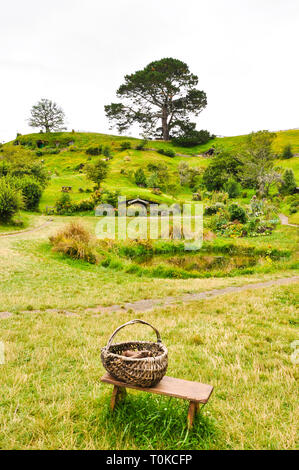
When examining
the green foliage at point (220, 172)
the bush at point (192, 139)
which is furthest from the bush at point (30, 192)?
the bush at point (192, 139)

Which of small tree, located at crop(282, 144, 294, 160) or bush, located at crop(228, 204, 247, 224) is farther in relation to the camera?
small tree, located at crop(282, 144, 294, 160)

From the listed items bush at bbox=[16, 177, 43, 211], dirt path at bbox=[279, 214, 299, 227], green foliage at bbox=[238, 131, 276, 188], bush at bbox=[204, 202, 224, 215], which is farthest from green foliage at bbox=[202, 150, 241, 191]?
bush at bbox=[16, 177, 43, 211]

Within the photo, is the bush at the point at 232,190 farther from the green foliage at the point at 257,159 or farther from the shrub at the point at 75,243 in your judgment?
the shrub at the point at 75,243

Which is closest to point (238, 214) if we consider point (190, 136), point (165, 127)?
point (190, 136)

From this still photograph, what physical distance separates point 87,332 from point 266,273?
1093 cm

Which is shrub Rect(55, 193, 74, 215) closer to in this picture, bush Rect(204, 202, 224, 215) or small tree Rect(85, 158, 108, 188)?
small tree Rect(85, 158, 108, 188)

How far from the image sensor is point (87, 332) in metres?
5.95

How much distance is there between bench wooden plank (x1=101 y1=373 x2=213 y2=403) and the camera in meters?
2.75

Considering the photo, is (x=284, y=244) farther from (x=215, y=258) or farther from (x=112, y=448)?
(x=112, y=448)

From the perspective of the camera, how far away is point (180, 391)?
2.86m

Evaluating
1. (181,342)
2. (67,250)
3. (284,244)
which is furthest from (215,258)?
(181,342)

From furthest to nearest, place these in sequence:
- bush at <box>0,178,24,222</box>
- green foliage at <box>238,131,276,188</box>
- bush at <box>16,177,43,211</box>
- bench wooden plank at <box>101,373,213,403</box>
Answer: green foliage at <box>238,131,276,188</box>, bush at <box>16,177,43,211</box>, bush at <box>0,178,24,222</box>, bench wooden plank at <box>101,373,213,403</box>

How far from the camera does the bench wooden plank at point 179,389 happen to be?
2.75 metres

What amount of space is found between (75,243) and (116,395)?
12672mm
